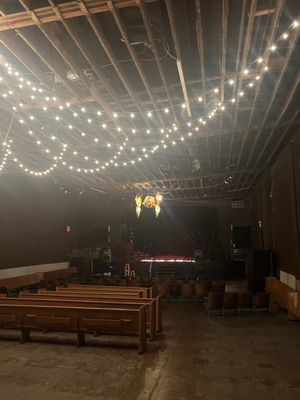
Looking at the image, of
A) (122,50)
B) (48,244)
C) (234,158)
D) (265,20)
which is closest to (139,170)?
(234,158)

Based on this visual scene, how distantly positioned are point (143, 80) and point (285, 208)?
605 centimetres

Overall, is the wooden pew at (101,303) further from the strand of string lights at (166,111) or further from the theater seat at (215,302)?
the strand of string lights at (166,111)

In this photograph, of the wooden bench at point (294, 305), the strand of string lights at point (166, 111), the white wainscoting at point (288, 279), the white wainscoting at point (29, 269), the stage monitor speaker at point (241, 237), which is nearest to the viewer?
the strand of string lights at point (166, 111)

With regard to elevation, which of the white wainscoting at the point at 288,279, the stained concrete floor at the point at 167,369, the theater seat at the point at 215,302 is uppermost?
the white wainscoting at the point at 288,279

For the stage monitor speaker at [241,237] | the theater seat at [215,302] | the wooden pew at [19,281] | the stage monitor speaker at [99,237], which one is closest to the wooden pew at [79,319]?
the theater seat at [215,302]

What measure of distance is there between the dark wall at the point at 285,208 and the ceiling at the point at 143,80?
0.62 metres

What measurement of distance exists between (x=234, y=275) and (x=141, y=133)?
11568 mm

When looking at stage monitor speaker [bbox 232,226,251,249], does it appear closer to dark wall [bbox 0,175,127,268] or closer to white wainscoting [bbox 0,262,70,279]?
dark wall [bbox 0,175,127,268]

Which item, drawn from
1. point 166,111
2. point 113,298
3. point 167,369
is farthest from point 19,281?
point 166,111

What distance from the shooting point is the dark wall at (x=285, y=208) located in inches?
314

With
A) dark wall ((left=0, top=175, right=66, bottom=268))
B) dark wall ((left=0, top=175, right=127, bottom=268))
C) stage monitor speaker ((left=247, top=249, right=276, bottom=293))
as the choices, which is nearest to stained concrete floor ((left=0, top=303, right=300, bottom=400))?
stage monitor speaker ((left=247, top=249, right=276, bottom=293))

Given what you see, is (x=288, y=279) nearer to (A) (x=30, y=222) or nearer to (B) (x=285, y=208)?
(B) (x=285, y=208)

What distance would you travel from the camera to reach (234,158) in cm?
1041

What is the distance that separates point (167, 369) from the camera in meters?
4.45
